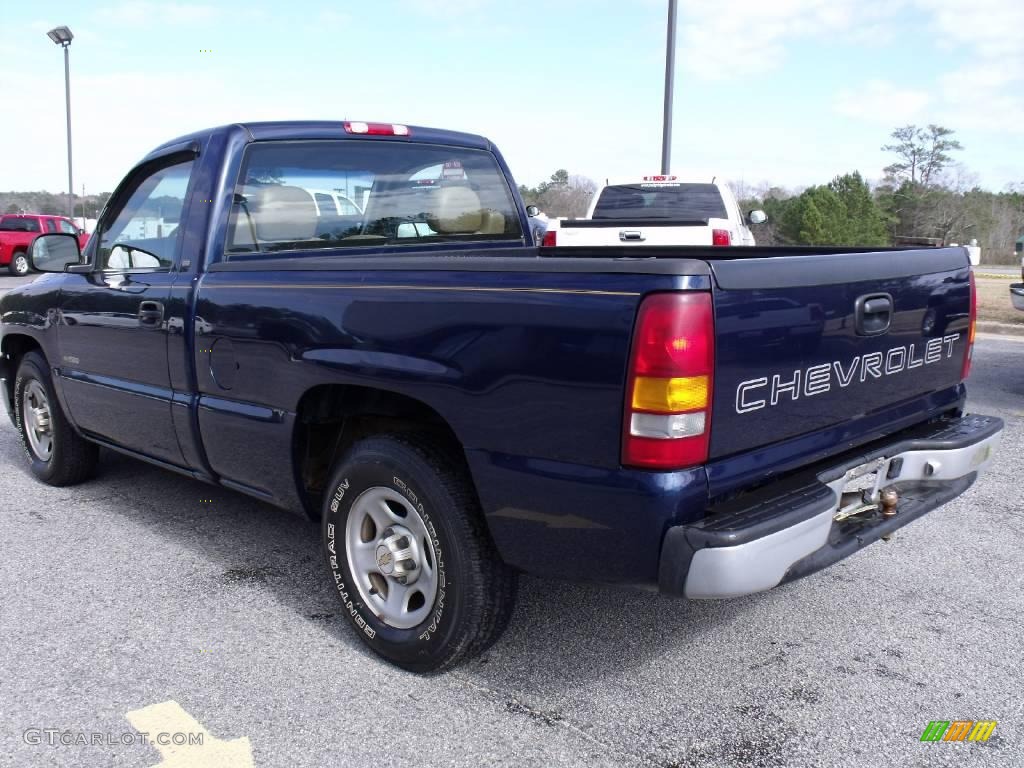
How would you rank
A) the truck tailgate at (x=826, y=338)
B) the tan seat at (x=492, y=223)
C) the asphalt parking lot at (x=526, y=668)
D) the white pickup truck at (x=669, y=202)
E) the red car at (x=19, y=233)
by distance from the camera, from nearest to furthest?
1. the truck tailgate at (x=826, y=338)
2. the asphalt parking lot at (x=526, y=668)
3. the tan seat at (x=492, y=223)
4. the white pickup truck at (x=669, y=202)
5. the red car at (x=19, y=233)

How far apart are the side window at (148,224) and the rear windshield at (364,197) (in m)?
0.35

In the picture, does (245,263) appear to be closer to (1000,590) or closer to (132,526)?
(132,526)

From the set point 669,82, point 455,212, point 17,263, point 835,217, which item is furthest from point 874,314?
point 835,217

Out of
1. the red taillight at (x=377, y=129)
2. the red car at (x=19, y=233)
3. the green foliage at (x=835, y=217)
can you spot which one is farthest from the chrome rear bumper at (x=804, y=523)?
the green foliage at (x=835, y=217)

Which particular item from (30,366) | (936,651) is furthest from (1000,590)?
(30,366)

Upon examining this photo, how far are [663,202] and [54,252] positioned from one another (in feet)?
25.6

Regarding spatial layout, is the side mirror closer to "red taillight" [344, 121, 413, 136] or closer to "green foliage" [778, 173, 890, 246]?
"red taillight" [344, 121, 413, 136]

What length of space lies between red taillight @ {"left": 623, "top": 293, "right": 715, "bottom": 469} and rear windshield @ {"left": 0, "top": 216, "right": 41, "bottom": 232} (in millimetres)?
26721

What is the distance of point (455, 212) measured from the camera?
4.45m

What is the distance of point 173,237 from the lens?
3.89 m

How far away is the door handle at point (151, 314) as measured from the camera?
374 centimetres

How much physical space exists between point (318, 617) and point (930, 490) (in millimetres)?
2273

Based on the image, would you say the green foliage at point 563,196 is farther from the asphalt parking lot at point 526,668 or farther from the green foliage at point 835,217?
the asphalt parking lot at point 526,668

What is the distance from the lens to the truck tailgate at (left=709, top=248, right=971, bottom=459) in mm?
2375
